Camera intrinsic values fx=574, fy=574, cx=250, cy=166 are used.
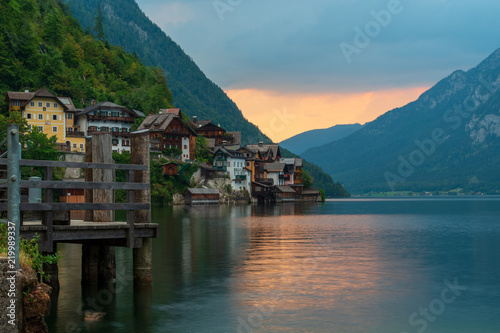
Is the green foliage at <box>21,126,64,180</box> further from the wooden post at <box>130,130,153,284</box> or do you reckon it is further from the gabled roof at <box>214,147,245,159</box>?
the wooden post at <box>130,130,153,284</box>

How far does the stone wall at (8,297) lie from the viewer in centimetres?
1286

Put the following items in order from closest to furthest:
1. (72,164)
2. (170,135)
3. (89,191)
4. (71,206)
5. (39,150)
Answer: (72,164) < (71,206) < (89,191) < (39,150) < (170,135)

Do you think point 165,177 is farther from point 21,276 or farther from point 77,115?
point 21,276

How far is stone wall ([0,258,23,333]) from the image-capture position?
1286 cm

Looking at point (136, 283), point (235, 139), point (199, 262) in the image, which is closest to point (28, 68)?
point (235, 139)

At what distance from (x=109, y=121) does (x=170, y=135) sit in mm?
17188

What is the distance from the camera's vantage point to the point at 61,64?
14638 cm

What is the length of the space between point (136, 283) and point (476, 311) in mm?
14171

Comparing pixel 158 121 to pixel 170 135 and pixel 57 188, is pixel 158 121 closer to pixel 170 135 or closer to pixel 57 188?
pixel 170 135

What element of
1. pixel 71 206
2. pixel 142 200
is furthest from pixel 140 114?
pixel 71 206

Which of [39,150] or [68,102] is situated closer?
[39,150]

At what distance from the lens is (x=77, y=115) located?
444 ft

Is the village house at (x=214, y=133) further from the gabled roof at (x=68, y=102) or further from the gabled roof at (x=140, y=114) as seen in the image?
the gabled roof at (x=68, y=102)

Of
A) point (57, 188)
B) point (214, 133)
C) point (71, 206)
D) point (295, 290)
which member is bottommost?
point (295, 290)
